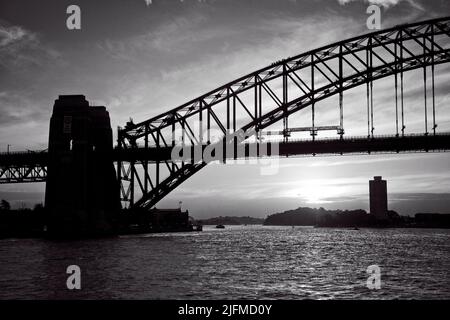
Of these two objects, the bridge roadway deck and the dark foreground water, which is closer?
the dark foreground water

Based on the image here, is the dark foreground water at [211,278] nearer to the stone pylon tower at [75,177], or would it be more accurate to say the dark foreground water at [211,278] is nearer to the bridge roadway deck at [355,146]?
the stone pylon tower at [75,177]

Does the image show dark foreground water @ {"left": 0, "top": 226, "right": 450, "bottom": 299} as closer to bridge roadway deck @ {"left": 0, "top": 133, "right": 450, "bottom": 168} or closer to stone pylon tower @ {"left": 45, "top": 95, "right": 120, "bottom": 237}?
stone pylon tower @ {"left": 45, "top": 95, "right": 120, "bottom": 237}

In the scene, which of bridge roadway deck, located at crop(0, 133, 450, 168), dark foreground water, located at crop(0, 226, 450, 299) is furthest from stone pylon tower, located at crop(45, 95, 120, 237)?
dark foreground water, located at crop(0, 226, 450, 299)

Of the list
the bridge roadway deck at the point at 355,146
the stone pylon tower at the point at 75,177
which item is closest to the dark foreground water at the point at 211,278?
the stone pylon tower at the point at 75,177

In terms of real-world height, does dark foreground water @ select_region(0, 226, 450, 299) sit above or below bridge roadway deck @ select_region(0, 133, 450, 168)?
below

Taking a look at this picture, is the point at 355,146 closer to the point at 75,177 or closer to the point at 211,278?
the point at 75,177

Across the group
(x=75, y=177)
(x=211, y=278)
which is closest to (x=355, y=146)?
(x=75, y=177)

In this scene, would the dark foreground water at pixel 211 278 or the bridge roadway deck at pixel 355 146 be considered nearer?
the dark foreground water at pixel 211 278

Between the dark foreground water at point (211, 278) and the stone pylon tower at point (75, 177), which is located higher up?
the stone pylon tower at point (75, 177)
